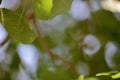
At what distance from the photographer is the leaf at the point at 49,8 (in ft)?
2.49

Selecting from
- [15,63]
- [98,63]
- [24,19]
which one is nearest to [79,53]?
[98,63]

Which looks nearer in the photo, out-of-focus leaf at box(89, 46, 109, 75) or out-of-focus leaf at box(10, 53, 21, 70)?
out-of-focus leaf at box(89, 46, 109, 75)

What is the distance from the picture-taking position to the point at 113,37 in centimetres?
155

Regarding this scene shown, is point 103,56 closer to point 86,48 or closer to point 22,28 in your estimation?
point 86,48

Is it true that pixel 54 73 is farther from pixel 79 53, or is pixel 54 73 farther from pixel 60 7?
pixel 60 7

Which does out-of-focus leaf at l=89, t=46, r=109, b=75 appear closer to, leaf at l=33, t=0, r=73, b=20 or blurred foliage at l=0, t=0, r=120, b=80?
blurred foliage at l=0, t=0, r=120, b=80

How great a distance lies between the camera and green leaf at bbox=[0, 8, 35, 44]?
2.57 ft

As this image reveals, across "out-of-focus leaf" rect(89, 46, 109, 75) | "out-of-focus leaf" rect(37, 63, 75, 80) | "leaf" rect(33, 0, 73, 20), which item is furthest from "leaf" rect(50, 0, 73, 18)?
"out-of-focus leaf" rect(89, 46, 109, 75)

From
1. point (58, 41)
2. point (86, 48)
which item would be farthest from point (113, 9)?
point (58, 41)

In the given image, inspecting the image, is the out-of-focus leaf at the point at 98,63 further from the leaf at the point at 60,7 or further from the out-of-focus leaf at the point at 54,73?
the leaf at the point at 60,7

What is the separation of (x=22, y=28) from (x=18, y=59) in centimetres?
84

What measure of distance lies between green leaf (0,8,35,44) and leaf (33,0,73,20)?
42 millimetres

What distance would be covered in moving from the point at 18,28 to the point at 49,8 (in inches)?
3.1

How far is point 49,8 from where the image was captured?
76 cm
